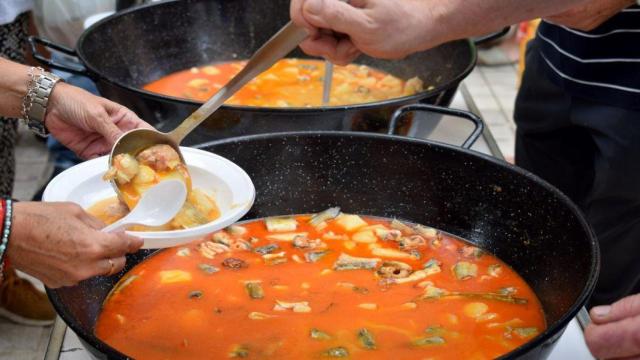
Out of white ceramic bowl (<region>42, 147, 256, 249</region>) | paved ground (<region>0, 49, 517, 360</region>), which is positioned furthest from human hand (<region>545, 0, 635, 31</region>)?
paved ground (<region>0, 49, 517, 360</region>)

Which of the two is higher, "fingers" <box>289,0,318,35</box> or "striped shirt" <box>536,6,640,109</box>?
"fingers" <box>289,0,318,35</box>

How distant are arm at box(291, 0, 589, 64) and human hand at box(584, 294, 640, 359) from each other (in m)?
0.72

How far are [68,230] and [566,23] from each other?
143 cm

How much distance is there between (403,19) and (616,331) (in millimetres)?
865

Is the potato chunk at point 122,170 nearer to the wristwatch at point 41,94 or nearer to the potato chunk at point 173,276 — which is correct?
the potato chunk at point 173,276

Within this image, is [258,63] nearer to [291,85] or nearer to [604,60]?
[604,60]

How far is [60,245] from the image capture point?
1.21 m

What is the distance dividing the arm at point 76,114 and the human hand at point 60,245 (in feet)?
1.78

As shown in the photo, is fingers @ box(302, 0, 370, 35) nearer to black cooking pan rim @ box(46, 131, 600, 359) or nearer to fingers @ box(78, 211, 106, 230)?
black cooking pan rim @ box(46, 131, 600, 359)

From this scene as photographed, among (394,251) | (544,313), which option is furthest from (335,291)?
(544,313)

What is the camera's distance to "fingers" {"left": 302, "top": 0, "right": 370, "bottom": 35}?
1.72 m

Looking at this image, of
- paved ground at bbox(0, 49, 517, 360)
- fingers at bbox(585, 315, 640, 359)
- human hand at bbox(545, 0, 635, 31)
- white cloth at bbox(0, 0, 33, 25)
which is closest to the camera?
fingers at bbox(585, 315, 640, 359)

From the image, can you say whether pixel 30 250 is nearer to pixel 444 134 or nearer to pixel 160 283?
pixel 160 283

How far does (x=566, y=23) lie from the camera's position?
6.61ft
